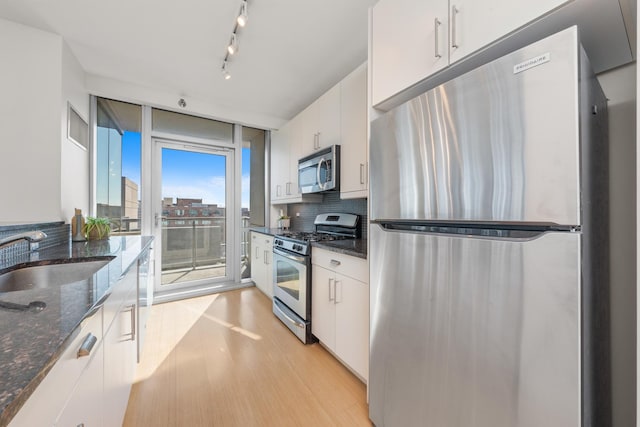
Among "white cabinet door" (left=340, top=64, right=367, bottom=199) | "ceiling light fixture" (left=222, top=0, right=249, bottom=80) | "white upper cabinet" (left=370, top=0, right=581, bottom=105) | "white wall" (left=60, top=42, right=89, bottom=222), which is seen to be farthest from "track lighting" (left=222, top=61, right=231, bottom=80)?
"white upper cabinet" (left=370, top=0, right=581, bottom=105)

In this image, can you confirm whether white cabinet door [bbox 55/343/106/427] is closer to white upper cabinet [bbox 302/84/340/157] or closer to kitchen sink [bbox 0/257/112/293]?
kitchen sink [bbox 0/257/112/293]

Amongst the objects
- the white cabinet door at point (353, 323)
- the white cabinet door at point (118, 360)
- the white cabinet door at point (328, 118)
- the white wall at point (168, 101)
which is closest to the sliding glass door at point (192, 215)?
the white wall at point (168, 101)

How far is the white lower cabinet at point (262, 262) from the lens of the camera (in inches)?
122

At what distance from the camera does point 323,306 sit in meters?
1.99

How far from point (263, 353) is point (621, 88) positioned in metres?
2.59

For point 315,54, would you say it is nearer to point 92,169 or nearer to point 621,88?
point 621,88

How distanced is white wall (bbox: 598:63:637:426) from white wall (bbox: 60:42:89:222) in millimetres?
3411

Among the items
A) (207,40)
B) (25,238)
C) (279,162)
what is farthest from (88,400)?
(279,162)

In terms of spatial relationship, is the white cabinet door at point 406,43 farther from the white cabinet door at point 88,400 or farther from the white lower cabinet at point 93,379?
the white cabinet door at point 88,400

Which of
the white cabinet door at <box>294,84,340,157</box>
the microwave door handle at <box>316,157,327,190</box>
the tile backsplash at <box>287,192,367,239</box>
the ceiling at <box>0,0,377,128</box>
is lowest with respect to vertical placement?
the tile backsplash at <box>287,192,367,239</box>

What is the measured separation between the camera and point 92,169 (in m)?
2.66

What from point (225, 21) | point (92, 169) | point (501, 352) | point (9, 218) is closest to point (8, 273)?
point (9, 218)

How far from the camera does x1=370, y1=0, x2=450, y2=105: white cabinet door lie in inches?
40.3

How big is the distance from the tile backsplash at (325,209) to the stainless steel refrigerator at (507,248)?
4.42ft
